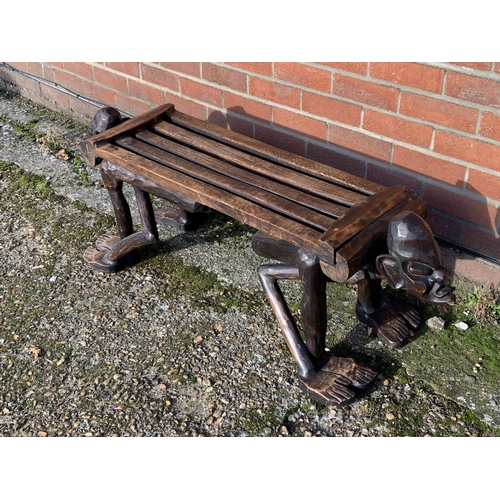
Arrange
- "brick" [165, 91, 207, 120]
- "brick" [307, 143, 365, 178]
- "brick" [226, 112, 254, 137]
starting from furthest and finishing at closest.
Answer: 1. "brick" [165, 91, 207, 120]
2. "brick" [226, 112, 254, 137]
3. "brick" [307, 143, 365, 178]

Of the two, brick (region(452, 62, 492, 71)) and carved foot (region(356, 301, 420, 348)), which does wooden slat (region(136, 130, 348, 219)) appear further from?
brick (region(452, 62, 492, 71))

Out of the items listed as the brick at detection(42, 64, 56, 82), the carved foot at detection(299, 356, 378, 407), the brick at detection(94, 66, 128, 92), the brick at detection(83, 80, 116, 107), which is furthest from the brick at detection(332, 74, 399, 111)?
the brick at detection(42, 64, 56, 82)

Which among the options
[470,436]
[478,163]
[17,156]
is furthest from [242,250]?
[17,156]

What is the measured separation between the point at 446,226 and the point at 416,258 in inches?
33.2

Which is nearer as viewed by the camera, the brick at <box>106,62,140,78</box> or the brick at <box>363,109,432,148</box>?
the brick at <box>363,109,432,148</box>

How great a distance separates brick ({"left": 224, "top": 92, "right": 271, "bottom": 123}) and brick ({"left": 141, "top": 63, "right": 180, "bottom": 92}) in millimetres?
437

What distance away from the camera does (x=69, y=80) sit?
15.3 feet

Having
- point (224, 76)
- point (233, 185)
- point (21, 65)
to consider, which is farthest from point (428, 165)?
point (21, 65)

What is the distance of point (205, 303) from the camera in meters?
3.03

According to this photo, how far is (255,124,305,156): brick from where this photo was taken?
3361 millimetres

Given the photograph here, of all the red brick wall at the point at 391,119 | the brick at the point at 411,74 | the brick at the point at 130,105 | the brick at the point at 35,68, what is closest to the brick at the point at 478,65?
the red brick wall at the point at 391,119

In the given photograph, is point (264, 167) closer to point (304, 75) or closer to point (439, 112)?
point (304, 75)

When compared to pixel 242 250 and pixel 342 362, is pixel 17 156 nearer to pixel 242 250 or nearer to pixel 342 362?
pixel 242 250

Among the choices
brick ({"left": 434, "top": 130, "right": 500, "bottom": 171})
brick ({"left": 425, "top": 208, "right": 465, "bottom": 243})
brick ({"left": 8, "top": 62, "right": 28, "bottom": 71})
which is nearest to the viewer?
brick ({"left": 434, "top": 130, "right": 500, "bottom": 171})
